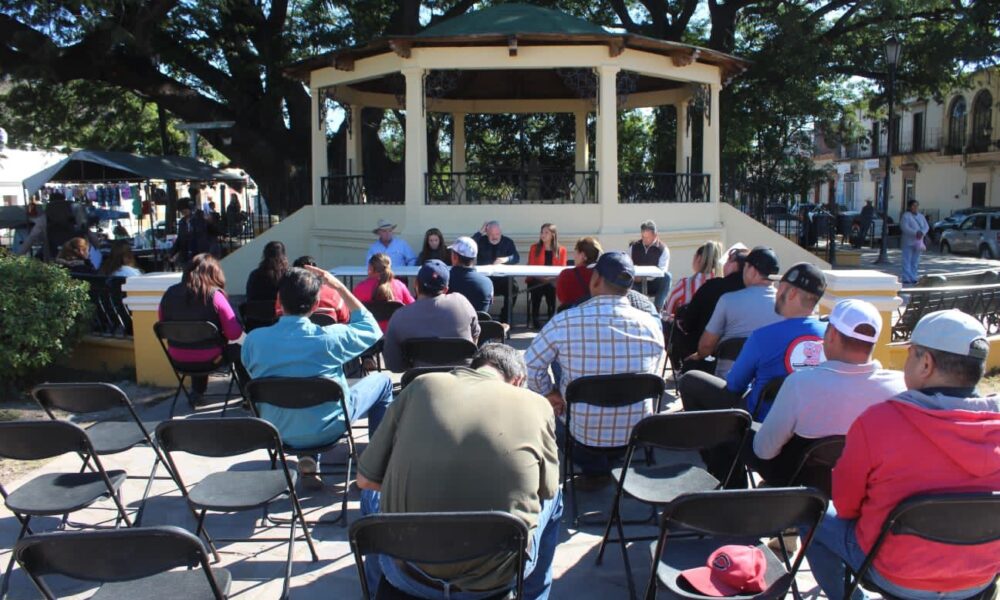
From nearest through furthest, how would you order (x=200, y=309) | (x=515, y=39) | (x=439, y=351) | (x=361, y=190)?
(x=439, y=351), (x=200, y=309), (x=515, y=39), (x=361, y=190)

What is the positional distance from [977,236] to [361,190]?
1816cm

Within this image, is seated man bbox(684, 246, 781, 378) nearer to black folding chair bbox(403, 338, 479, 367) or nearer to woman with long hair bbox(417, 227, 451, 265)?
black folding chair bbox(403, 338, 479, 367)

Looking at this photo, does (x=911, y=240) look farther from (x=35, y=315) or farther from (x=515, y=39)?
(x=35, y=315)

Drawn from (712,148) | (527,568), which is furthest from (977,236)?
(527,568)

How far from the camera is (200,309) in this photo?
642 centimetres

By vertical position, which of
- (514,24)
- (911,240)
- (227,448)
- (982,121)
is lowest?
(227,448)

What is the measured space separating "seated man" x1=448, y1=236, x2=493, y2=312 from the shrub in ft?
11.6

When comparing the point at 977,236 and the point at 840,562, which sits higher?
the point at 977,236

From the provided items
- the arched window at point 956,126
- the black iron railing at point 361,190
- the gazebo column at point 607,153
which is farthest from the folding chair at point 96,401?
the arched window at point 956,126

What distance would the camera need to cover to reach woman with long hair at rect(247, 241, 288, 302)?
7.01 meters

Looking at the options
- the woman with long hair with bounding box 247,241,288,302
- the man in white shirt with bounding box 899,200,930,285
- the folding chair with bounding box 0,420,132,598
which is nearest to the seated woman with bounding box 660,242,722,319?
the woman with long hair with bounding box 247,241,288,302

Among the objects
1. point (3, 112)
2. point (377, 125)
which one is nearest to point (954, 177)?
point (377, 125)

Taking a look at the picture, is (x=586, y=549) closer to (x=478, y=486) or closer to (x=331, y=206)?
(x=478, y=486)

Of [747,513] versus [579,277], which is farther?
[579,277]
